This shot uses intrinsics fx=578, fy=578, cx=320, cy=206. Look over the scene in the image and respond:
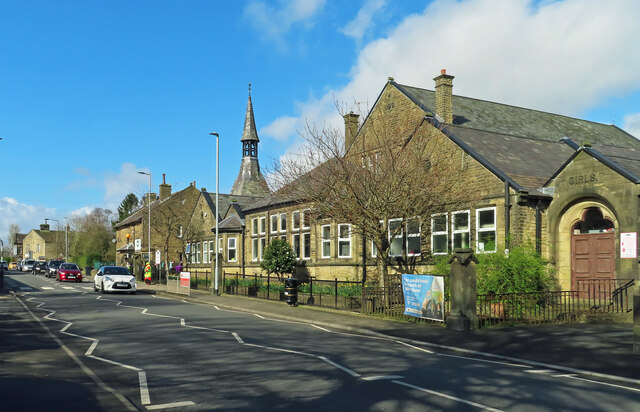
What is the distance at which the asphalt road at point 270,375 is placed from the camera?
768 centimetres

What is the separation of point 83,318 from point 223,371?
35.9 feet

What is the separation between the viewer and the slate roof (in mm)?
22828

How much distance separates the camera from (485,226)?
22938 mm

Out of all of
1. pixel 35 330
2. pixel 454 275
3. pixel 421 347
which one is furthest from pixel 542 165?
pixel 35 330

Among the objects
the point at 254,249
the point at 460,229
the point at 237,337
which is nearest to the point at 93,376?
the point at 237,337

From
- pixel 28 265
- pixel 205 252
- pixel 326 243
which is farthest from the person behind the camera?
pixel 28 265

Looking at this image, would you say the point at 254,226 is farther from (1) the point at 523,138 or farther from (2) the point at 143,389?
(2) the point at 143,389

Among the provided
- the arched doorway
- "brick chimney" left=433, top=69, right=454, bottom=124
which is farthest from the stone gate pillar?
"brick chimney" left=433, top=69, right=454, bottom=124

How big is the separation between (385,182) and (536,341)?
351 inches

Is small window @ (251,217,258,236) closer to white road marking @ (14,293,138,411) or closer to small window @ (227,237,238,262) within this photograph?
small window @ (227,237,238,262)

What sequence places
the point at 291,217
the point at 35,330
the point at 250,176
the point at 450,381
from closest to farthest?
the point at 450,381 < the point at 35,330 < the point at 291,217 < the point at 250,176

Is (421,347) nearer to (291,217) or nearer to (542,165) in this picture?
(542,165)

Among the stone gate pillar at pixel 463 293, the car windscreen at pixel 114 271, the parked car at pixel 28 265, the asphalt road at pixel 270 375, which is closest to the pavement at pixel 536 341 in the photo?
the stone gate pillar at pixel 463 293

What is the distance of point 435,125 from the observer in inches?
1004
